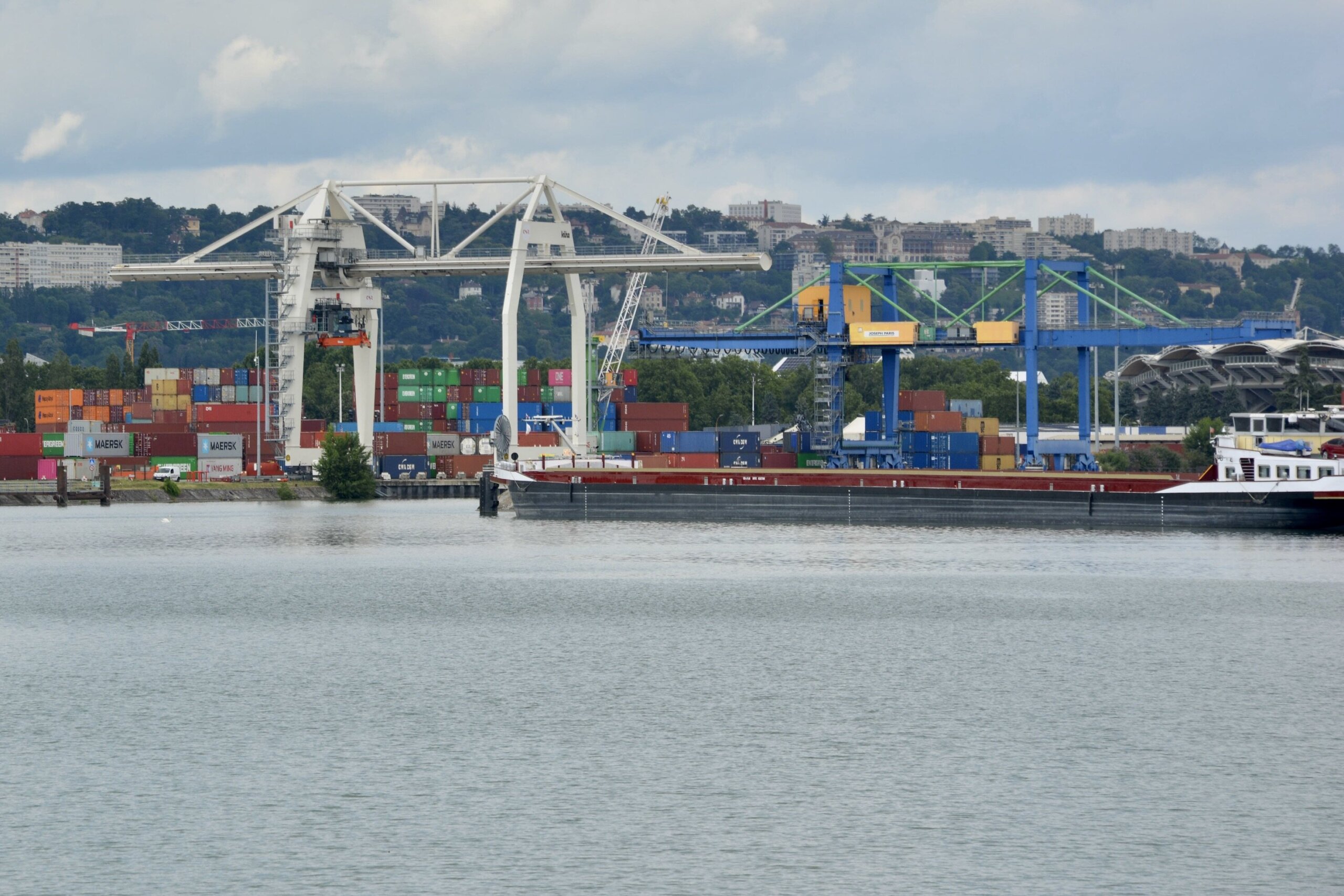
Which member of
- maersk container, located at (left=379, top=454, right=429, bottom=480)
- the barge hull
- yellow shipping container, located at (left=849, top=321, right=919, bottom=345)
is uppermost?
yellow shipping container, located at (left=849, top=321, right=919, bottom=345)

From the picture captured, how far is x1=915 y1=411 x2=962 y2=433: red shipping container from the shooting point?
82.7 metres

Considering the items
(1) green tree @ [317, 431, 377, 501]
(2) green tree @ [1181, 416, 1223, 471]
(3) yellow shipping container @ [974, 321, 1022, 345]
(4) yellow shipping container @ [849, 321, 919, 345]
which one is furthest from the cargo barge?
(2) green tree @ [1181, 416, 1223, 471]

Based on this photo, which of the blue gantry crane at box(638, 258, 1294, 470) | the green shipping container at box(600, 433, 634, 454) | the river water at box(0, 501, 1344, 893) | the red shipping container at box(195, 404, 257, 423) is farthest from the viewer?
the red shipping container at box(195, 404, 257, 423)

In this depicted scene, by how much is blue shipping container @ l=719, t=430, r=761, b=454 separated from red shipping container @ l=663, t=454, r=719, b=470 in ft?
3.79

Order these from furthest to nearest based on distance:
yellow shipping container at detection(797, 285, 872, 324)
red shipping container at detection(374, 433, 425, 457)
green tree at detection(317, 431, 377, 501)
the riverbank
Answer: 1. red shipping container at detection(374, 433, 425, 457)
2. the riverbank
3. green tree at detection(317, 431, 377, 501)
4. yellow shipping container at detection(797, 285, 872, 324)

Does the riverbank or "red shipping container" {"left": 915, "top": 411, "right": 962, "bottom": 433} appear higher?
"red shipping container" {"left": 915, "top": 411, "right": 962, "bottom": 433}

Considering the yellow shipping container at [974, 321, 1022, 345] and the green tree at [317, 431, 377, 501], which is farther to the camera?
the green tree at [317, 431, 377, 501]

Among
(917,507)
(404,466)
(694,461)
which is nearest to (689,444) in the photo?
(694,461)

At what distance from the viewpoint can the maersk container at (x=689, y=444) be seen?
86.7 m

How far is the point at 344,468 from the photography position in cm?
8862

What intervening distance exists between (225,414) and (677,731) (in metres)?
81.8

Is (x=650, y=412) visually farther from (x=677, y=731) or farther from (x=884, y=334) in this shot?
(x=677, y=731)

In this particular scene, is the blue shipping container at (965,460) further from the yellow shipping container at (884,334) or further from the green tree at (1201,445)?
the green tree at (1201,445)

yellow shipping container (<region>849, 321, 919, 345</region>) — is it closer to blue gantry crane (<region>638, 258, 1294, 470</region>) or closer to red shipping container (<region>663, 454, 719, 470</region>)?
blue gantry crane (<region>638, 258, 1294, 470</region>)
